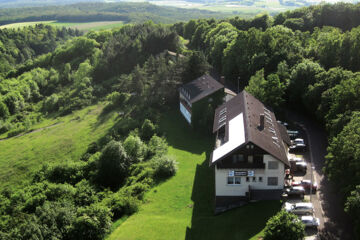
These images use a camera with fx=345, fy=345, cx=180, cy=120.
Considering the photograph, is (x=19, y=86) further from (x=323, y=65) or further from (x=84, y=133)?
(x=323, y=65)

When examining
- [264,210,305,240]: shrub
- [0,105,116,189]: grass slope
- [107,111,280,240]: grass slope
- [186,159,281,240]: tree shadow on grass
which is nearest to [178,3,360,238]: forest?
[264,210,305,240]: shrub

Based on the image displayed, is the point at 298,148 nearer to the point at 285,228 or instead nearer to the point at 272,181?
the point at 272,181

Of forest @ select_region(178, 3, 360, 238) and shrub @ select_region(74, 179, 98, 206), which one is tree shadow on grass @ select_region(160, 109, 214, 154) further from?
shrub @ select_region(74, 179, 98, 206)

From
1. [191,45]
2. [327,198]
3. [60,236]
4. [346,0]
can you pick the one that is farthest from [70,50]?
[327,198]

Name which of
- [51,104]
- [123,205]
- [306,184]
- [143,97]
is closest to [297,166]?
[306,184]

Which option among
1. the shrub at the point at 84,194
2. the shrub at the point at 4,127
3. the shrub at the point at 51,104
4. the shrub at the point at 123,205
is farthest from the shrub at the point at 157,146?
the shrub at the point at 51,104

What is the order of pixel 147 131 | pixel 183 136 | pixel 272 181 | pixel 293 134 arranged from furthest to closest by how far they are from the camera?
pixel 147 131 < pixel 183 136 < pixel 293 134 < pixel 272 181

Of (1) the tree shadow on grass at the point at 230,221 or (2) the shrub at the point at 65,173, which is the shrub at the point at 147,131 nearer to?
(2) the shrub at the point at 65,173
